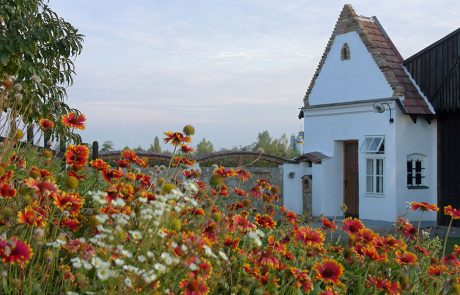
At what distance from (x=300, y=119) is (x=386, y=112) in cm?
360

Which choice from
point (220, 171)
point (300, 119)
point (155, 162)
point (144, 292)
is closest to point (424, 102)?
point (300, 119)

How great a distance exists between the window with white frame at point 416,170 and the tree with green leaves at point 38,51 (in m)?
8.87

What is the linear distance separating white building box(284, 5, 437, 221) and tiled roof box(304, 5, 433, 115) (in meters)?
0.02

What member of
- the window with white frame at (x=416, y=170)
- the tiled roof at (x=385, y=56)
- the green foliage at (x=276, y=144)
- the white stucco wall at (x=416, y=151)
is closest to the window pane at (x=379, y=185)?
the white stucco wall at (x=416, y=151)

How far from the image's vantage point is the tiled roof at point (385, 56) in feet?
52.2

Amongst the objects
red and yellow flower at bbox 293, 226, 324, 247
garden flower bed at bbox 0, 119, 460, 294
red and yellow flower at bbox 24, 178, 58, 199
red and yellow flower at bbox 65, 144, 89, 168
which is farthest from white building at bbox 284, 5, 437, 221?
red and yellow flower at bbox 24, 178, 58, 199

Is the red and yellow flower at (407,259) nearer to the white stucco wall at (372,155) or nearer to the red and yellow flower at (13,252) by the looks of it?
the red and yellow flower at (13,252)

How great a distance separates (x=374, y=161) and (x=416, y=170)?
1.02 m

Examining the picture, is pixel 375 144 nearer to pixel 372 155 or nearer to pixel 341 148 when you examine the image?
pixel 372 155

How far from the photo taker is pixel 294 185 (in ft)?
60.3

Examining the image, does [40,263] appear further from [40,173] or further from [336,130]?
[336,130]

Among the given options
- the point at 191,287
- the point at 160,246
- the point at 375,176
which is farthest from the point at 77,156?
the point at 375,176

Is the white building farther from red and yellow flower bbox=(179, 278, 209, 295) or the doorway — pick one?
red and yellow flower bbox=(179, 278, 209, 295)

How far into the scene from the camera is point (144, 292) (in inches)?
107
